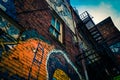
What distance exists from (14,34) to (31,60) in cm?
95

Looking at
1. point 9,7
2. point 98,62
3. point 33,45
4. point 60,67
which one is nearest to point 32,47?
point 33,45

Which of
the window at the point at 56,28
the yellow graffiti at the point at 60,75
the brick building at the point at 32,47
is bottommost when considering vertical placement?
the yellow graffiti at the point at 60,75

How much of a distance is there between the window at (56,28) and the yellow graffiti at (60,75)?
1839 millimetres

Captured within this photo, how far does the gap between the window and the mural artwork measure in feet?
3.56

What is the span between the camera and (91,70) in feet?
26.6

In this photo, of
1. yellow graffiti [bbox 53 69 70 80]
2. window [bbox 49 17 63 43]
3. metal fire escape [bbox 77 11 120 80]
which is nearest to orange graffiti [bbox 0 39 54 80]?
yellow graffiti [bbox 53 69 70 80]

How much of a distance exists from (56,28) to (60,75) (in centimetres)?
259

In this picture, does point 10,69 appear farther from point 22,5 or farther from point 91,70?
point 91,70

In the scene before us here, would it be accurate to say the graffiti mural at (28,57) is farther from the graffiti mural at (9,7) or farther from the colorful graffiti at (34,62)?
the graffiti mural at (9,7)

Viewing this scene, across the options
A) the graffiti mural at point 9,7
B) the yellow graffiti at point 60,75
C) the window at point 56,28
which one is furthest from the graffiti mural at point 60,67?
the graffiti mural at point 9,7

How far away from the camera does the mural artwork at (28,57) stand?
3.11 meters

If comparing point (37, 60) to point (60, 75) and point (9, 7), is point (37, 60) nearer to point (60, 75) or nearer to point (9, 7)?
point (60, 75)

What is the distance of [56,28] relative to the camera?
6.73 metres

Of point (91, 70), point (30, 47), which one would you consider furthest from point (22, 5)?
point (91, 70)
